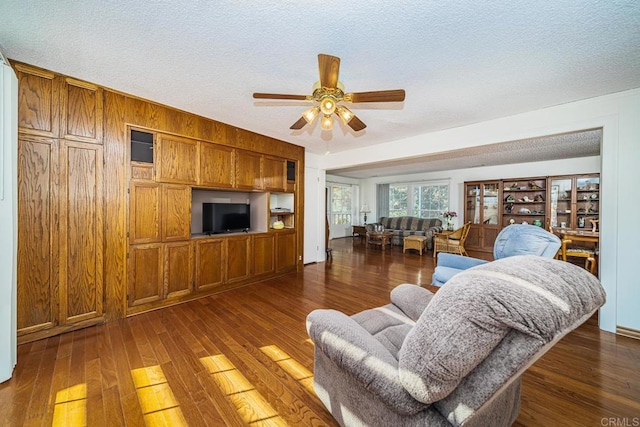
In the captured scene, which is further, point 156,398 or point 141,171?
point 141,171

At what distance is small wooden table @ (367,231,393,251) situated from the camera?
7.49 metres

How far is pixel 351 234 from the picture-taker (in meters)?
10.3

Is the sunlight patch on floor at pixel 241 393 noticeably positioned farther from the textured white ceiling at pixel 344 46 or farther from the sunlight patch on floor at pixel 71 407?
the textured white ceiling at pixel 344 46

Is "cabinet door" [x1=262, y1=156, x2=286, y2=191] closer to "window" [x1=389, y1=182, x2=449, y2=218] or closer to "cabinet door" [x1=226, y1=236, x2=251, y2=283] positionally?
"cabinet door" [x1=226, y1=236, x2=251, y2=283]

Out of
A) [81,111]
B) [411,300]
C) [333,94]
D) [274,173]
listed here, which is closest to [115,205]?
[81,111]

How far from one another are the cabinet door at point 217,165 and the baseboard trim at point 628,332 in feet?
16.3

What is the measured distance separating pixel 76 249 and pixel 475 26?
4.01 m

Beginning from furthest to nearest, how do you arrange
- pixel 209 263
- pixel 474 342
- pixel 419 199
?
pixel 419 199 < pixel 209 263 < pixel 474 342

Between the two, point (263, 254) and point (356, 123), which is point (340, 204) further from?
point (356, 123)

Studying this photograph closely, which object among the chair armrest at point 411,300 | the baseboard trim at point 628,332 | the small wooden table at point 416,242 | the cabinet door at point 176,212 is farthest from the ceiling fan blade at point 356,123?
the small wooden table at point 416,242

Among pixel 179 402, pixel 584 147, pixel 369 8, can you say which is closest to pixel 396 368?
pixel 179 402

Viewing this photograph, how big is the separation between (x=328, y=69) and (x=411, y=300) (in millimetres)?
1811

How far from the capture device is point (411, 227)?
7953mm

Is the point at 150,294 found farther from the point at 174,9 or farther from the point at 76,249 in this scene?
the point at 174,9
